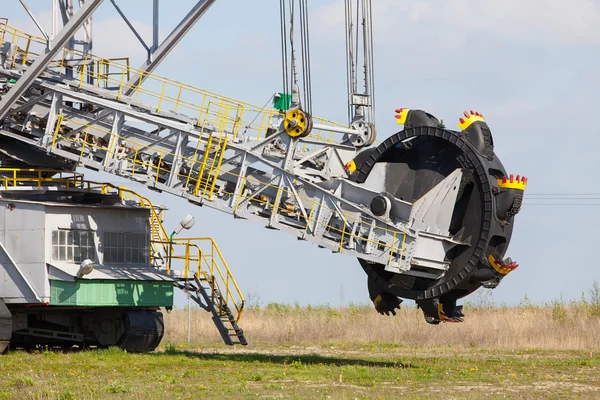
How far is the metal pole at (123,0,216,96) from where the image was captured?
101 feet

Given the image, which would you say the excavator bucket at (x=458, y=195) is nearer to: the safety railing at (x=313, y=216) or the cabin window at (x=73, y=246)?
the safety railing at (x=313, y=216)

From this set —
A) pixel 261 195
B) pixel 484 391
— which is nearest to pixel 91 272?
pixel 261 195

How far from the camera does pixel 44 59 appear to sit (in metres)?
29.1

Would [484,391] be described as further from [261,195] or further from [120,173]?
[120,173]

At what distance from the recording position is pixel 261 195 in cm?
2909

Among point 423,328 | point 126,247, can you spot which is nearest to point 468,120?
point 126,247

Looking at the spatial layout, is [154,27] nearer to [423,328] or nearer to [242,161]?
[242,161]

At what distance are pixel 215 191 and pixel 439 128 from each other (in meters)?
6.30

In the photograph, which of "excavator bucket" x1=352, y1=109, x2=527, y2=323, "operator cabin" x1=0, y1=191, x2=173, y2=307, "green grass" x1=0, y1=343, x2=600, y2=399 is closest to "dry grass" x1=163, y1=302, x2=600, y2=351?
"green grass" x1=0, y1=343, x2=600, y2=399

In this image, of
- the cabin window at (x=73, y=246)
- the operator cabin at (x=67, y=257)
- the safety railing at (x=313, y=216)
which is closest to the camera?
the safety railing at (x=313, y=216)

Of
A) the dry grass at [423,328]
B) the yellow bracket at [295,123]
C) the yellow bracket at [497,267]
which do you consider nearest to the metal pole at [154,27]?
the yellow bracket at [295,123]

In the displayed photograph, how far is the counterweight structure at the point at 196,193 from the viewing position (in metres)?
27.7

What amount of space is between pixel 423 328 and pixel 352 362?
1179cm

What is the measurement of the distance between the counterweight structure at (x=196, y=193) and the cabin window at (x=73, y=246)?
0.04 metres
